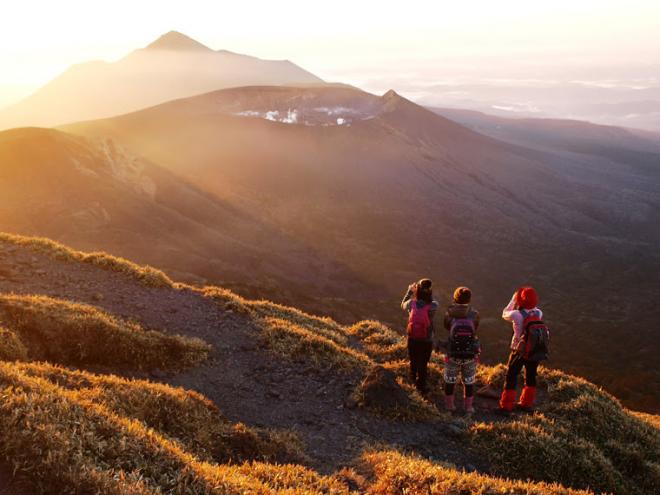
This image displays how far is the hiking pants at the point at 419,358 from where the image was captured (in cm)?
1147

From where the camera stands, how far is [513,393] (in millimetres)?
11242

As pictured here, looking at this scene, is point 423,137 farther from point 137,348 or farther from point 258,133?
point 137,348

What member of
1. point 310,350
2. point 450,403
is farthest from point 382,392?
point 310,350

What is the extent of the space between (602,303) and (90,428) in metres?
100

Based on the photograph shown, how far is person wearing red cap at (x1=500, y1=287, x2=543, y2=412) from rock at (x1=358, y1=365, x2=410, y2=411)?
244 cm

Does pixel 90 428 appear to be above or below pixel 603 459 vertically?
above

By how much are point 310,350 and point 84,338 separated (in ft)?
18.2

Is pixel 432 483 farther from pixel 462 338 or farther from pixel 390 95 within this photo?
pixel 390 95

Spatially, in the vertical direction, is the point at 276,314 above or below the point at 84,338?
below

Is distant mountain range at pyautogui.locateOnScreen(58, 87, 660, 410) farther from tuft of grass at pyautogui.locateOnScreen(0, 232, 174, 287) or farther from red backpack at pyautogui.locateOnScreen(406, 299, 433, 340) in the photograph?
red backpack at pyautogui.locateOnScreen(406, 299, 433, 340)

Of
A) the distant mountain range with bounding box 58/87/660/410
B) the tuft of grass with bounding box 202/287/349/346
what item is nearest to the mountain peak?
the distant mountain range with bounding box 58/87/660/410

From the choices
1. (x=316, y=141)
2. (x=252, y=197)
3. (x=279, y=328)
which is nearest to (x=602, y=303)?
(x=252, y=197)

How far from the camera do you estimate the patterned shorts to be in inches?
424

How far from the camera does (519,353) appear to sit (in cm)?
1068
